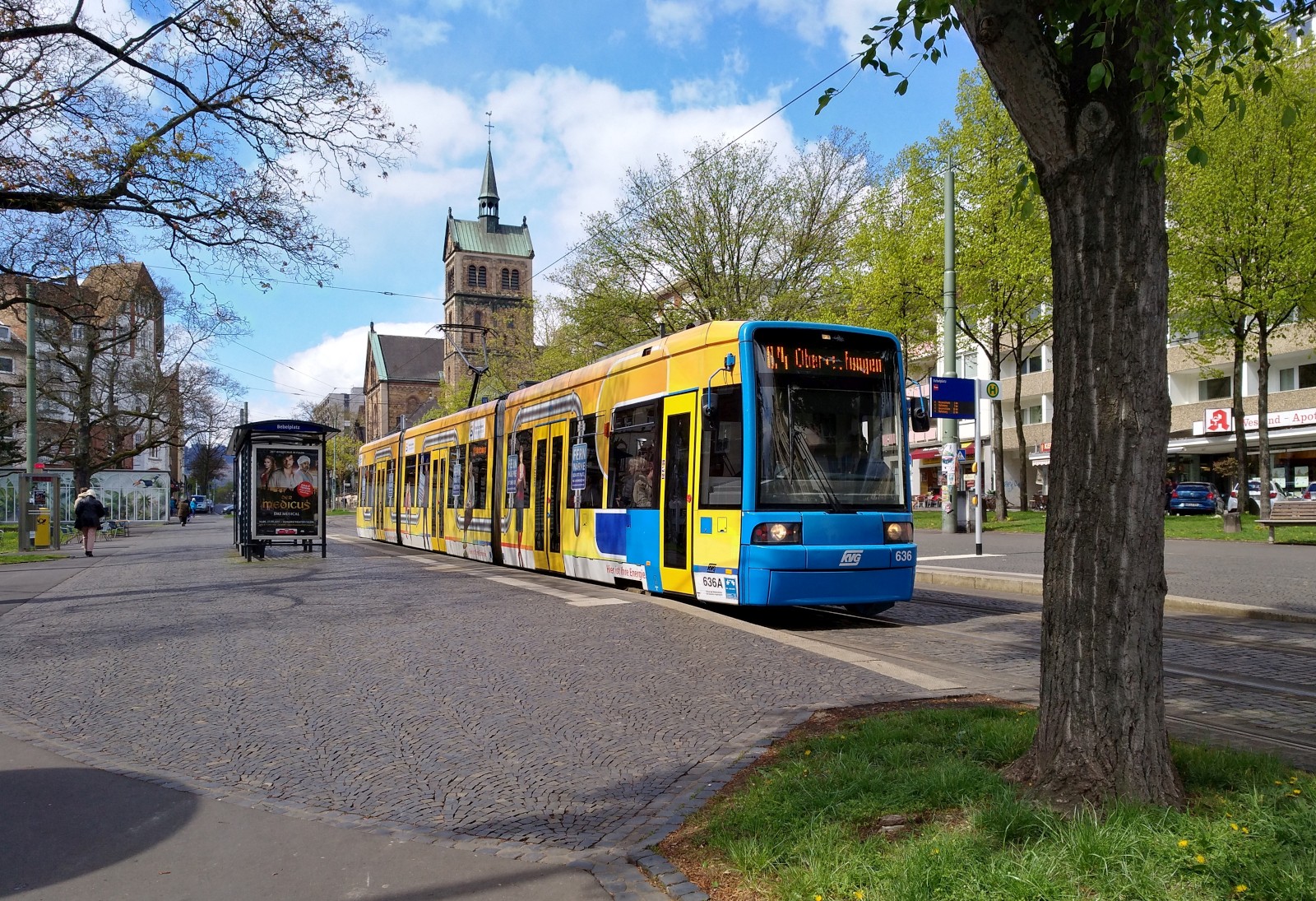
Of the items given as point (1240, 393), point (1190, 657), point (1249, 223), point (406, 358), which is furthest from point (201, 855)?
point (406, 358)

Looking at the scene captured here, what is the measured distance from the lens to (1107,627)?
4.10 m

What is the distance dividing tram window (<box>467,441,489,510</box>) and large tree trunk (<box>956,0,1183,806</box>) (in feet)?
52.2

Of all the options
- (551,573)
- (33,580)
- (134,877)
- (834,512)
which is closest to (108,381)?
(33,580)

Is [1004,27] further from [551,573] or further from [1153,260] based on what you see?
[551,573]

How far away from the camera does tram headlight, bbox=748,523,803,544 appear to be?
33.0 feet

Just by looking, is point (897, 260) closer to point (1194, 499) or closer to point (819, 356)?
point (1194, 499)

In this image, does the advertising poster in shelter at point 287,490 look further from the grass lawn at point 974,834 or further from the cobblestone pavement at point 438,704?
the grass lawn at point 974,834

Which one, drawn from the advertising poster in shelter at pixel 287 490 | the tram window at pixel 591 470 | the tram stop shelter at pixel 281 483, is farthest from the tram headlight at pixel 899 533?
the advertising poster in shelter at pixel 287 490

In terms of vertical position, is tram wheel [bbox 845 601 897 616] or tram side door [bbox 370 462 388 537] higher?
tram side door [bbox 370 462 388 537]

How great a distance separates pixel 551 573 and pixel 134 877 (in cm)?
1224

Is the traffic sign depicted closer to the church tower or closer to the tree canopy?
the tree canopy

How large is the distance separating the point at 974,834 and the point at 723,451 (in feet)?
23.0

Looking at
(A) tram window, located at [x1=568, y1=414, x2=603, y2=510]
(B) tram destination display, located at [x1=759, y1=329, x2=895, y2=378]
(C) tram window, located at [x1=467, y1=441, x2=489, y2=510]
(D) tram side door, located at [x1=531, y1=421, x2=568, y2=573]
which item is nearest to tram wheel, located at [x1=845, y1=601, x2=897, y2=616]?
(B) tram destination display, located at [x1=759, y1=329, x2=895, y2=378]

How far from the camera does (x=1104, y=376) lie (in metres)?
4.12
